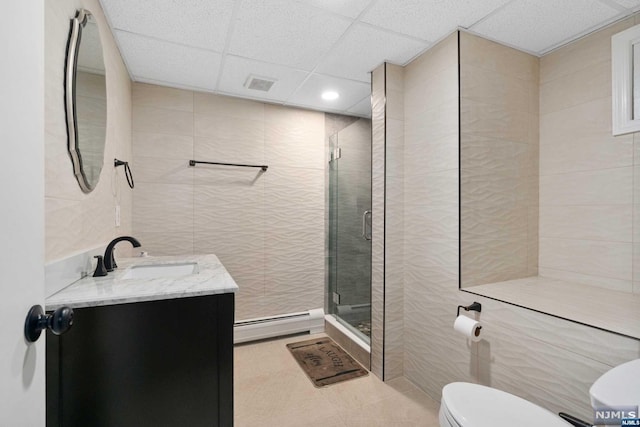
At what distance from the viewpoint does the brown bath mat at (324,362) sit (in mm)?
2068

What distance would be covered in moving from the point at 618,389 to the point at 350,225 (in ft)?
6.82

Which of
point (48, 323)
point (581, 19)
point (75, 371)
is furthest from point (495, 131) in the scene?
point (75, 371)

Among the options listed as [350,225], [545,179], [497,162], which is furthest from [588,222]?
[350,225]

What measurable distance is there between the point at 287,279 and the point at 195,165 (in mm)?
1312

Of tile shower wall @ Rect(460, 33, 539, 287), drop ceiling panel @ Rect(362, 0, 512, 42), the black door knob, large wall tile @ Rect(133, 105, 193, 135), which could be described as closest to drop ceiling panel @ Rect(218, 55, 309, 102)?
large wall tile @ Rect(133, 105, 193, 135)

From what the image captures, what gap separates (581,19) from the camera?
5.23ft

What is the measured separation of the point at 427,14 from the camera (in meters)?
1.56

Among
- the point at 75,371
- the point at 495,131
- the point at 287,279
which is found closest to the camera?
the point at 75,371

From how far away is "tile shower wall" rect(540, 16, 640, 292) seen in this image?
162cm

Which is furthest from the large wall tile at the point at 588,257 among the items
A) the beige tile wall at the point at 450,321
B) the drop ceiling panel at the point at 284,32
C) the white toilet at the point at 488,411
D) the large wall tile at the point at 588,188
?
the drop ceiling panel at the point at 284,32

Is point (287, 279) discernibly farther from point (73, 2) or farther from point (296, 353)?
point (73, 2)

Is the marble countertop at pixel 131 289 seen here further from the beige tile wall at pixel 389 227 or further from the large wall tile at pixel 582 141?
the large wall tile at pixel 582 141

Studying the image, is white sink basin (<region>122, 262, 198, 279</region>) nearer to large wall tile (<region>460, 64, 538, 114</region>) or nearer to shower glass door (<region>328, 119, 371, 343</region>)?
shower glass door (<region>328, 119, 371, 343</region>)

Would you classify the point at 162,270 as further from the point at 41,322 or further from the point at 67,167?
the point at 41,322
